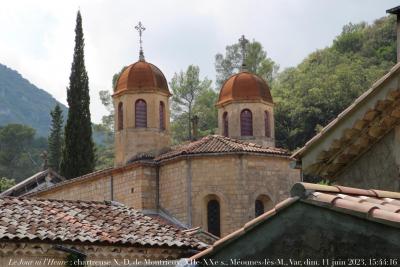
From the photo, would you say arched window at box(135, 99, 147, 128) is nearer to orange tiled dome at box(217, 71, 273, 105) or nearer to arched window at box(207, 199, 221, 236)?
orange tiled dome at box(217, 71, 273, 105)

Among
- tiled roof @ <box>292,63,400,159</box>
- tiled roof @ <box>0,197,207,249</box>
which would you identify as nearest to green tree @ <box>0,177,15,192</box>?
tiled roof @ <box>0,197,207,249</box>

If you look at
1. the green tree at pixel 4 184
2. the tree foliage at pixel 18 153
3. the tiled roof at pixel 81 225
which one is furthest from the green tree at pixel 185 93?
the tiled roof at pixel 81 225

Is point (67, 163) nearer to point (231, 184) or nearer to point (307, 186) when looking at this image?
point (231, 184)

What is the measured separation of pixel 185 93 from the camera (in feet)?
251

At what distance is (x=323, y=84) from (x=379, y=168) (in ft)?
187

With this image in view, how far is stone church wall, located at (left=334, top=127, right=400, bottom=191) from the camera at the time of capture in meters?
10.2

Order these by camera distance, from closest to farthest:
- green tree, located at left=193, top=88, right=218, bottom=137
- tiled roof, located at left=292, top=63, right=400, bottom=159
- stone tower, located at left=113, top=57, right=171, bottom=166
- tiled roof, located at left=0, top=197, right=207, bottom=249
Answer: tiled roof, located at left=292, top=63, right=400, bottom=159, tiled roof, located at left=0, top=197, right=207, bottom=249, stone tower, located at left=113, top=57, right=171, bottom=166, green tree, located at left=193, top=88, right=218, bottom=137

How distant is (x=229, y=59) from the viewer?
90062 millimetres

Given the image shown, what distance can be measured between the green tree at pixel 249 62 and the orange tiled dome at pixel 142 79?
4908 cm

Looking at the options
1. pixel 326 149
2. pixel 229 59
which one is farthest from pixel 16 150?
pixel 326 149

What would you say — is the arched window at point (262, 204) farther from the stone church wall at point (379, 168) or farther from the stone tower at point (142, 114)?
the stone church wall at point (379, 168)

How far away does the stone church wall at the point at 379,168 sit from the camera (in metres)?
10.2

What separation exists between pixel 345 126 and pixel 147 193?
75.7ft

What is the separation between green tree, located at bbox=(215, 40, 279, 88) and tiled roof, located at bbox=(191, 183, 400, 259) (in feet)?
253
